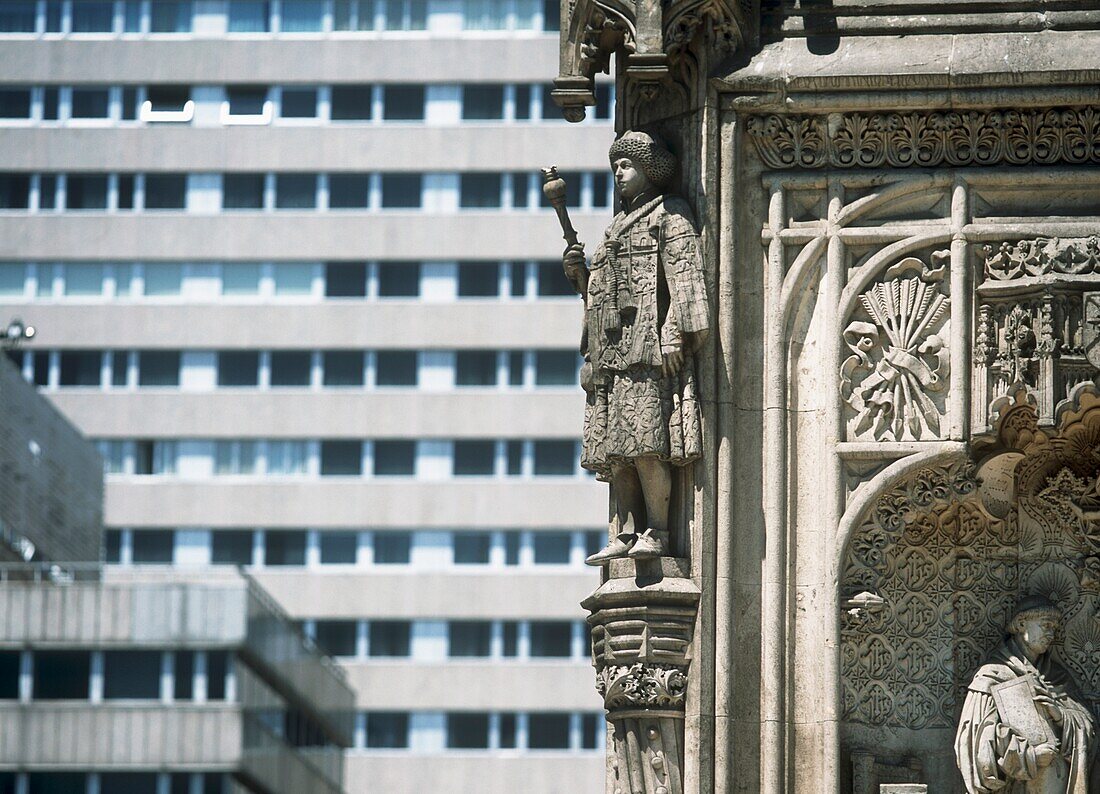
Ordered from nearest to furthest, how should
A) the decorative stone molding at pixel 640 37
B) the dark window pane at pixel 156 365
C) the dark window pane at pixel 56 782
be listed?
the decorative stone molding at pixel 640 37
the dark window pane at pixel 56 782
the dark window pane at pixel 156 365

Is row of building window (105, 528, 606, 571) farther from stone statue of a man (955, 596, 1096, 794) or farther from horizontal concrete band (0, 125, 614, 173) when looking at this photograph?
stone statue of a man (955, 596, 1096, 794)

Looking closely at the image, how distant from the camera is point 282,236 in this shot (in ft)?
348

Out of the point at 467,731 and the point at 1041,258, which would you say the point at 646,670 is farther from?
the point at 467,731

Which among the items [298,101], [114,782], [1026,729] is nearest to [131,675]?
[114,782]

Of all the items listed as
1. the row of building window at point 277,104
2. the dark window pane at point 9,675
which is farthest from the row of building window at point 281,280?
the dark window pane at point 9,675

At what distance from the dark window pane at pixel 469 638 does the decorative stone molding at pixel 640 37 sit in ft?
265

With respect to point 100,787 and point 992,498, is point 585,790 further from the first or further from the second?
point 992,498

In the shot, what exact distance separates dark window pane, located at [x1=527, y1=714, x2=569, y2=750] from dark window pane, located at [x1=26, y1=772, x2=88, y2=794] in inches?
982

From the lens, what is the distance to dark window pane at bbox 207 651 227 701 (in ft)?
258

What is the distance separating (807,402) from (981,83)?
2.59 m

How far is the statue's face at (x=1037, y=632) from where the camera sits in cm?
2181

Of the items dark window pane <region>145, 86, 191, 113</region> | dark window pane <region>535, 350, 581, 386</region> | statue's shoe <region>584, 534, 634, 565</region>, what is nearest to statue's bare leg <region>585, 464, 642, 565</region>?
statue's shoe <region>584, 534, 634, 565</region>

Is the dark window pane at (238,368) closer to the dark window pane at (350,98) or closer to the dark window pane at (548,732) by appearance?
the dark window pane at (350,98)

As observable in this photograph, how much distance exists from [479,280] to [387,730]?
15397 millimetres
